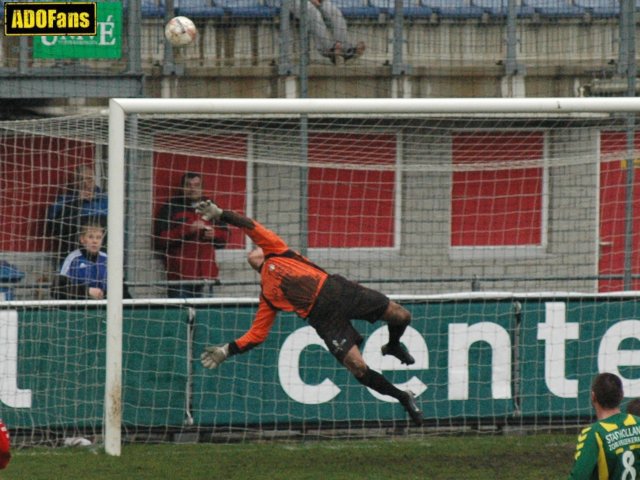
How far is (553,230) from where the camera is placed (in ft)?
41.1

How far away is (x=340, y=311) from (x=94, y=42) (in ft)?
15.2

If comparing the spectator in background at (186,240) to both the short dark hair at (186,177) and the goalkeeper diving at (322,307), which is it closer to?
the short dark hair at (186,177)

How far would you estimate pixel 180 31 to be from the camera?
1237 cm

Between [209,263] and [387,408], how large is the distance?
204 cm

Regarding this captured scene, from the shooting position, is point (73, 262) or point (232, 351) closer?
point (232, 351)

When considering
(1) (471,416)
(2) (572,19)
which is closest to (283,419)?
(1) (471,416)

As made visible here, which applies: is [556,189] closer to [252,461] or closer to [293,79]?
[293,79]

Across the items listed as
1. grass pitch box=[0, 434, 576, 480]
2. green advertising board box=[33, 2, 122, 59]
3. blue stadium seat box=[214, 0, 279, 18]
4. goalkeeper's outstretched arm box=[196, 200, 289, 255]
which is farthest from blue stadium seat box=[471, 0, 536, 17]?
goalkeeper's outstretched arm box=[196, 200, 289, 255]

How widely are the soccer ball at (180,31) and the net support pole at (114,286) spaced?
2.44m

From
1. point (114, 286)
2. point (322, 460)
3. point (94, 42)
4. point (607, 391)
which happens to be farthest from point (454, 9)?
point (607, 391)

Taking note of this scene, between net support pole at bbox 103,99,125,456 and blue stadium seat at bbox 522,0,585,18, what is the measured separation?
5711 mm

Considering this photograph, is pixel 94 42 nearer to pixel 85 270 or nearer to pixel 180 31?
pixel 180 31

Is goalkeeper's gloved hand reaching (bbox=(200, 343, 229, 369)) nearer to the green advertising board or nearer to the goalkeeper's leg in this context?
the goalkeeper's leg

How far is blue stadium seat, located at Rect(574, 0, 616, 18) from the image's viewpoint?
1405 cm
